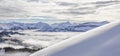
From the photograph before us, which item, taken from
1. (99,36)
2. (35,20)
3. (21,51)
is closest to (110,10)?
(35,20)

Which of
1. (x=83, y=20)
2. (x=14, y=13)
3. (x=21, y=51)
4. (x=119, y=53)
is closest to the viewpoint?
(x=119, y=53)

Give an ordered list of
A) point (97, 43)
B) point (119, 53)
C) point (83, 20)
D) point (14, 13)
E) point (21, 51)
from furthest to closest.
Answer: point (14, 13) → point (83, 20) → point (21, 51) → point (97, 43) → point (119, 53)

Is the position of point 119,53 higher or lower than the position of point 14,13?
higher

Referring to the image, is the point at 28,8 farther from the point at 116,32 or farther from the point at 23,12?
the point at 116,32

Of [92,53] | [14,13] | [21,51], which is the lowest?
[14,13]

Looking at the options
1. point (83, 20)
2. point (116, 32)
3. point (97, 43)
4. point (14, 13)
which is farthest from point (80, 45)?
point (14, 13)

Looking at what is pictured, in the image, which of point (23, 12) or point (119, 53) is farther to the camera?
point (23, 12)
